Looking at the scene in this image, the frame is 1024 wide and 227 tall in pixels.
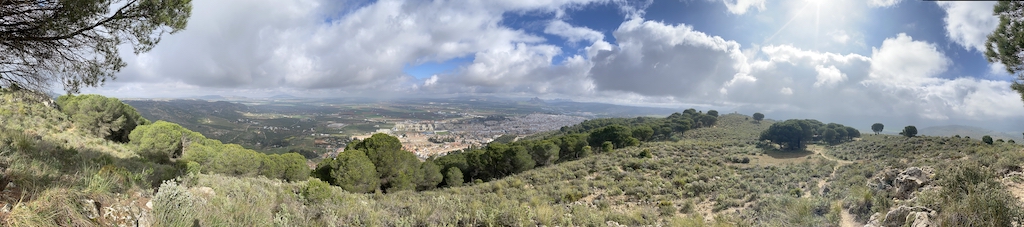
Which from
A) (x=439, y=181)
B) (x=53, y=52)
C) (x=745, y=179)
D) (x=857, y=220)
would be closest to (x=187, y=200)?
(x=53, y=52)

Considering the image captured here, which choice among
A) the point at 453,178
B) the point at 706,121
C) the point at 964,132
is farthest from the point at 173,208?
the point at 706,121

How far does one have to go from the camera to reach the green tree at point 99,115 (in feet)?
52.1

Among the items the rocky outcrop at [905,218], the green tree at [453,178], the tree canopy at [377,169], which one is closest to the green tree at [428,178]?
the tree canopy at [377,169]

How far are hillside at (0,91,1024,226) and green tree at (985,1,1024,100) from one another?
70.8 inches

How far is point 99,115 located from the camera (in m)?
16.2

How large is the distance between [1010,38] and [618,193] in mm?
8535

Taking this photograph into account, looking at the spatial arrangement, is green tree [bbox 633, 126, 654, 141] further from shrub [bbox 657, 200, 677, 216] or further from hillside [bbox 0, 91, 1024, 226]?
shrub [bbox 657, 200, 677, 216]

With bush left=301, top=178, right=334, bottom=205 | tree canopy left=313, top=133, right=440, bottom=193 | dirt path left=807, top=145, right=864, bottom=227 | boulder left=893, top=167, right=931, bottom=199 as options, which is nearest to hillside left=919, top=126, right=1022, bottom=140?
dirt path left=807, top=145, right=864, bottom=227

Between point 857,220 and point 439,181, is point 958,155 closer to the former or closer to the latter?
point 857,220

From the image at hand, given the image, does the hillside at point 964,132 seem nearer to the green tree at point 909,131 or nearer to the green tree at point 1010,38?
the green tree at point 909,131

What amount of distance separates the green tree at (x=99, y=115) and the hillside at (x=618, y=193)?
2433 millimetres

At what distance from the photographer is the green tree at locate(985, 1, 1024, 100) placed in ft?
17.9

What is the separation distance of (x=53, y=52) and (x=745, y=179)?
1539cm

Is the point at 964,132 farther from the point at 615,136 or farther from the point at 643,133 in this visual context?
the point at 643,133
